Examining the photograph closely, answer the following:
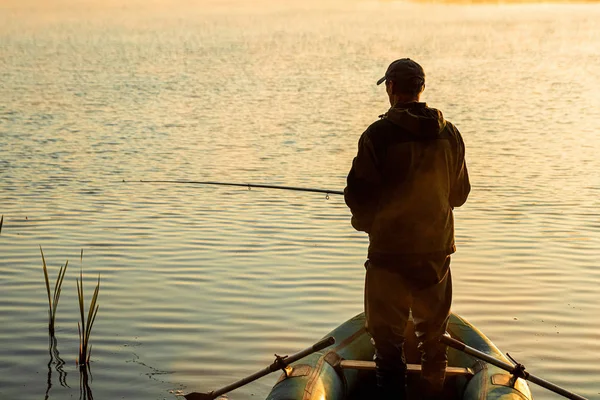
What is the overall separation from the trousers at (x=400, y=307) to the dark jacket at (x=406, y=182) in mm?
80

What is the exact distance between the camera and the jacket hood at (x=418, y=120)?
5.70 m

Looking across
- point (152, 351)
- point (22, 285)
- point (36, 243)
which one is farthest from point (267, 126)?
point (152, 351)

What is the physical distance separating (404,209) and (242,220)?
29.7 ft

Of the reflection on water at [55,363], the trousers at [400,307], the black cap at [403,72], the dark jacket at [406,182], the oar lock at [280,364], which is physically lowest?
the reflection on water at [55,363]

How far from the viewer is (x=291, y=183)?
18.8 m

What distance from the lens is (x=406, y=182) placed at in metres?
5.78

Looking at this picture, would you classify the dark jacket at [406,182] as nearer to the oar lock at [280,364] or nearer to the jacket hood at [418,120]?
the jacket hood at [418,120]

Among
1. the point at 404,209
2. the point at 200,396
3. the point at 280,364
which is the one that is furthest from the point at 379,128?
the point at 200,396

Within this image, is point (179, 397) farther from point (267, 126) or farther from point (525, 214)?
point (267, 126)

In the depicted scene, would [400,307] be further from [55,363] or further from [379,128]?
[55,363]

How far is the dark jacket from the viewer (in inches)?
225

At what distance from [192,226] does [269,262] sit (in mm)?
2413

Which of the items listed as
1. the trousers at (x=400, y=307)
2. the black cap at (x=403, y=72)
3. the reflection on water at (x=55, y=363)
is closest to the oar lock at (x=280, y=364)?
the trousers at (x=400, y=307)

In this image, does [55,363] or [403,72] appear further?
[55,363]
